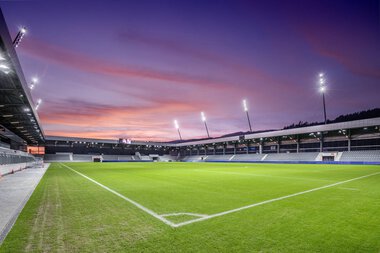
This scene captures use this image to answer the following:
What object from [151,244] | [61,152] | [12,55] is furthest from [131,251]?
[61,152]

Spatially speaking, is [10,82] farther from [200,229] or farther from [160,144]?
[160,144]

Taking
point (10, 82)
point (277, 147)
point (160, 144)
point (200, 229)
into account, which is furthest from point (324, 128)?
point (160, 144)

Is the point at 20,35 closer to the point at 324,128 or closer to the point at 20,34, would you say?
the point at 20,34

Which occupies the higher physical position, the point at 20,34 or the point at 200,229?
the point at 20,34

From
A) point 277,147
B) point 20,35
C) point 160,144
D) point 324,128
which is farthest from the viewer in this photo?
point 160,144

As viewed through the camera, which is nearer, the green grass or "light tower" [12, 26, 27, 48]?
the green grass

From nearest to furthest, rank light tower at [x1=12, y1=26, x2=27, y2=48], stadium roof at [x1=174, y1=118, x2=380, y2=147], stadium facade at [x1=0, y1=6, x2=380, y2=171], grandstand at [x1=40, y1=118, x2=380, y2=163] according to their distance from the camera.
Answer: stadium facade at [x1=0, y1=6, x2=380, y2=171], light tower at [x1=12, y1=26, x2=27, y2=48], stadium roof at [x1=174, y1=118, x2=380, y2=147], grandstand at [x1=40, y1=118, x2=380, y2=163]

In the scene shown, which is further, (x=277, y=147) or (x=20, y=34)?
(x=277, y=147)

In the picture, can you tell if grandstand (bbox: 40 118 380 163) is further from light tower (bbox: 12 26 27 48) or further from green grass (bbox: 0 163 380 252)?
light tower (bbox: 12 26 27 48)

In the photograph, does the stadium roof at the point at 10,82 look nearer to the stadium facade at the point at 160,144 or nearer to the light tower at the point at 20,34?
the stadium facade at the point at 160,144

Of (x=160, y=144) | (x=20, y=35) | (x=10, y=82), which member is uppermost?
(x=20, y=35)

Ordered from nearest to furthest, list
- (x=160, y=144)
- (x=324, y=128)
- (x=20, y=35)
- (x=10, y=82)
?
(x=10, y=82), (x=20, y=35), (x=324, y=128), (x=160, y=144)

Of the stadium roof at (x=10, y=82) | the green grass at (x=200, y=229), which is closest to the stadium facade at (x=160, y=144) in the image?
the stadium roof at (x=10, y=82)

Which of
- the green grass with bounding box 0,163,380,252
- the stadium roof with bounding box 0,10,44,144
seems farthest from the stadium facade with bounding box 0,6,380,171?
the green grass with bounding box 0,163,380,252
